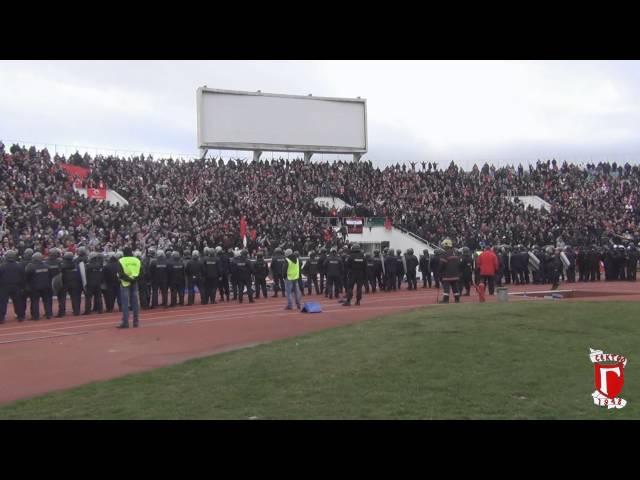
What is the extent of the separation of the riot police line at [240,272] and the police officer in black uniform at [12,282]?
2 cm

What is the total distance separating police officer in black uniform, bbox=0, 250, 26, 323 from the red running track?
428 mm

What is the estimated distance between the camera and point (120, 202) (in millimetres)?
33250

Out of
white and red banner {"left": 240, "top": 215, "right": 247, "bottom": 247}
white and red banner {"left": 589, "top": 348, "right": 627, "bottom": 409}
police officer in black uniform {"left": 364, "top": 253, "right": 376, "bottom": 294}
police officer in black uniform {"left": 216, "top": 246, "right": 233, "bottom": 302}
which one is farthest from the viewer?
white and red banner {"left": 240, "top": 215, "right": 247, "bottom": 247}

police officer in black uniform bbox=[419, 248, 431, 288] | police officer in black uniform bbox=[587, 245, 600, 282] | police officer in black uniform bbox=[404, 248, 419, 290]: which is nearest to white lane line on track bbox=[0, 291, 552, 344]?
police officer in black uniform bbox=[404, 248, 419, 290]

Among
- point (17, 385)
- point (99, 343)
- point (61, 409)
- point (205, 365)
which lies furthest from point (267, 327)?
point (61, 409)

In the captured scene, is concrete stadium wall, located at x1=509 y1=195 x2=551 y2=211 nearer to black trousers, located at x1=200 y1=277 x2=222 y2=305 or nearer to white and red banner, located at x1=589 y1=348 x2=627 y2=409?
black trousers, located at x1=200 y1=277 x2=222 y2=305

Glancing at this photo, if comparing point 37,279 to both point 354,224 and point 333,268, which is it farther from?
point 354,224

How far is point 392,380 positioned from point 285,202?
30.3 metres

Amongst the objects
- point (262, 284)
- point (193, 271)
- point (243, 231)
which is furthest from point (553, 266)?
point (193, 271)

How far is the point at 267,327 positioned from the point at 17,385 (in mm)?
6406

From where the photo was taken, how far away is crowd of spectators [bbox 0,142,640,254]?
28.6m

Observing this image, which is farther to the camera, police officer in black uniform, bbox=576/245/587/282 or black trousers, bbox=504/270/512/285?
police officer in black uniform, bbox=576/245/587/282

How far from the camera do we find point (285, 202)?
38781 mm
